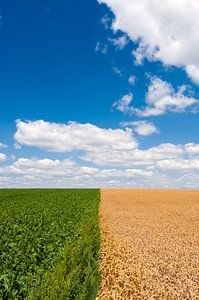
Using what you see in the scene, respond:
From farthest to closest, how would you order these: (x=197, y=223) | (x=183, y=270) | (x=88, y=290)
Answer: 1. (x=197, y=223)
2. (x=183, y=270)
3. (x=88, y=290)

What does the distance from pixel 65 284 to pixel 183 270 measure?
632 cm

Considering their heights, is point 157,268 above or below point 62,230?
below

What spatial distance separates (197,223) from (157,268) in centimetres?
1441

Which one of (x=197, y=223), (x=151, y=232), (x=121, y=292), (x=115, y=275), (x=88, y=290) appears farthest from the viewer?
(x=197, y=223)

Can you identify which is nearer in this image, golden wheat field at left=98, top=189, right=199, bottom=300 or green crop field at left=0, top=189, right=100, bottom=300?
green crop field at left=0, top=189, right=100, bottom=300

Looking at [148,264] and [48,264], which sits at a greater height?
[48,264]

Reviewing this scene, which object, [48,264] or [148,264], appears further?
[148,264]

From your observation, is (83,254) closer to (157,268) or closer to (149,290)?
(149,290)

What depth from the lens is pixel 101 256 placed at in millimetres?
13203

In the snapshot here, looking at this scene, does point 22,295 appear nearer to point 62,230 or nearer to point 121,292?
point 121,292

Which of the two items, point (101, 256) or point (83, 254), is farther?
point (101, 256)

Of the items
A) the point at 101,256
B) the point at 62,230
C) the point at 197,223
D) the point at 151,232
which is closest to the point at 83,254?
the point at 101,256

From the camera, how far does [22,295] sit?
838 cm

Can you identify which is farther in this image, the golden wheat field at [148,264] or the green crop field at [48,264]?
the golden wheat field at [148,264]
